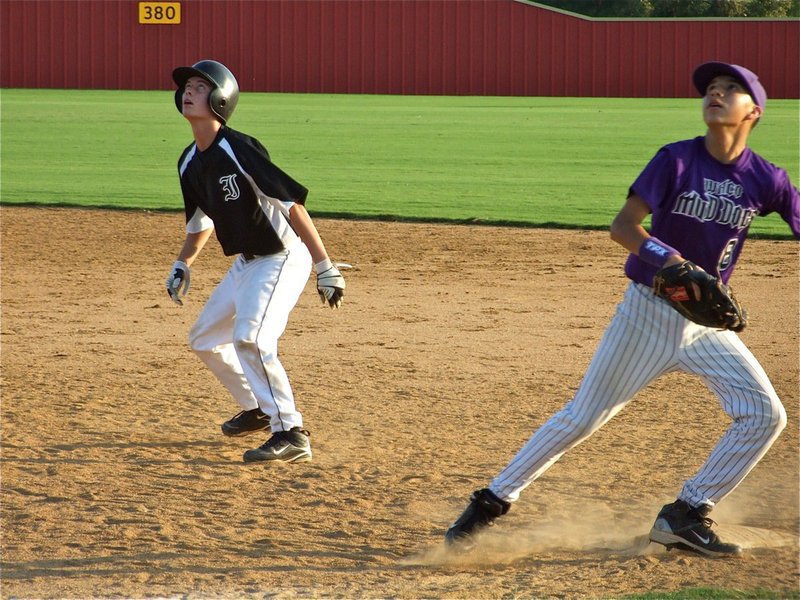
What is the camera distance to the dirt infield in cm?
387

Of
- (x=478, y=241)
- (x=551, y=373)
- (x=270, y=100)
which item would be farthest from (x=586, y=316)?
(x=270, y=100)

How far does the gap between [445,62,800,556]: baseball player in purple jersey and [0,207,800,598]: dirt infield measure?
222mm

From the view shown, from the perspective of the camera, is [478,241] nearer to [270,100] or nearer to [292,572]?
[292,572]

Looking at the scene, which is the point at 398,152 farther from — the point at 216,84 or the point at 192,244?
the point at 216,84

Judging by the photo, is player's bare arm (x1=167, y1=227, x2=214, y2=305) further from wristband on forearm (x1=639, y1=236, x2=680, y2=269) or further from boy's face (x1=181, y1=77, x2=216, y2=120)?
wristband on forearm (x1=639, y1=236, x2=680, y2=269)

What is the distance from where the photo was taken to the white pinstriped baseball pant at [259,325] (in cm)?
507

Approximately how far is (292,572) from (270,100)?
31660 mm

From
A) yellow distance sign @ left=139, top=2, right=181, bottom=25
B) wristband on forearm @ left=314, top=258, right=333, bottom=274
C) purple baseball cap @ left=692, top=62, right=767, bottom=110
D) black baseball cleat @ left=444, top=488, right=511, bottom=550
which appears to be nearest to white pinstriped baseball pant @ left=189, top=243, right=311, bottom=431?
wristband on forearm @ left=314, top=258, right=333, bottom=274

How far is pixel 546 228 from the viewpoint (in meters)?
12.4

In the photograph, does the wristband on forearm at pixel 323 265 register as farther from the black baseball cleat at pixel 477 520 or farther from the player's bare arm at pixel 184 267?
the black baseball cleat at pixel 477 520

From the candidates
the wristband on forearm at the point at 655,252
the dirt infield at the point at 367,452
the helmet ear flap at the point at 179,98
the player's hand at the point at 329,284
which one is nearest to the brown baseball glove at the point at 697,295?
the wristband on forearm at the point at 655,252

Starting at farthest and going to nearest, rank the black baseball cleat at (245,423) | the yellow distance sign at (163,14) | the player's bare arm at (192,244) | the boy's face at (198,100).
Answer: the yellow distance sign at (163,14) < the player's bare arm at (192,244) < the black baseball cleat at (245,423) < the boy's face at (198,100)

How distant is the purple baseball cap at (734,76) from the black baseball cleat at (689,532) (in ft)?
4.70

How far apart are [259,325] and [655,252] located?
2.07 meters
